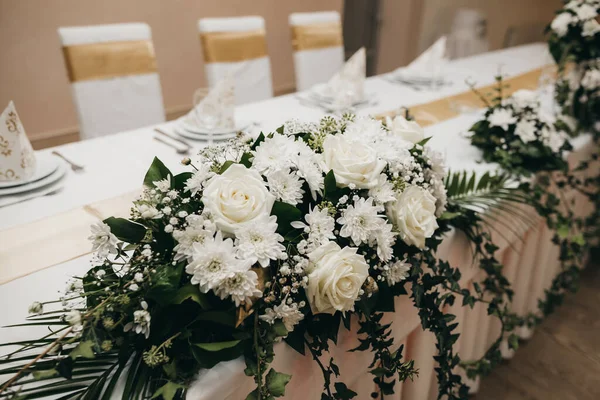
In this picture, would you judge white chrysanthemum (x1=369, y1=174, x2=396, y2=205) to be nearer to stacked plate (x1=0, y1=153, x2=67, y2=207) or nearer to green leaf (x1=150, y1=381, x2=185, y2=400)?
green leaf (x1=150, y1=381, x2=185, y2=400)

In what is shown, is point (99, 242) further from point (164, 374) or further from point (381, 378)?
point (381, 378)

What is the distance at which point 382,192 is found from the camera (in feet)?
2.68

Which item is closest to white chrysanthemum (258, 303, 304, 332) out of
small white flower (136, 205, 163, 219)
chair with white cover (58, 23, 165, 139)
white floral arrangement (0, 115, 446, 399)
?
white floral arrangement (0, 115, 446, 399)

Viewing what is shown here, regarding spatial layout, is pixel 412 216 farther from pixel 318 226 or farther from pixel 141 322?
pixel 141 322

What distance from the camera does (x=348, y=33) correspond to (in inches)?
216

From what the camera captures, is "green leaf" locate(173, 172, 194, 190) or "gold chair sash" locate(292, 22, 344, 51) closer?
"green leaf" locate(173, 172, 194, 190)

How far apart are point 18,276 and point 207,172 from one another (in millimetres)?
496

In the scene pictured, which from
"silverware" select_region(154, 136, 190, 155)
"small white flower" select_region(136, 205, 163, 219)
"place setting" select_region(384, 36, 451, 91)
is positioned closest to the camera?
"small white flower" select_region(136, 205, 163, 219)

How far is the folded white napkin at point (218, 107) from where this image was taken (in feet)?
5.05

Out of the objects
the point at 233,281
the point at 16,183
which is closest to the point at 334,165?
the point at 233,281

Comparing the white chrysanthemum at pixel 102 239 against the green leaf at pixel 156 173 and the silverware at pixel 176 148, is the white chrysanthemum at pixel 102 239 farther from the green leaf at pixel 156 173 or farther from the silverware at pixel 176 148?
the silverware at pixel 176 148

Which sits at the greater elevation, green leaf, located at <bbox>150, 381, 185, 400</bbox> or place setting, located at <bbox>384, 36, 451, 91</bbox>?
place setting, located at <bbox>384, 36, 451, 91</bbox>

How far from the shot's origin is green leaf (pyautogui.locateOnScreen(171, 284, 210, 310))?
2.11 feet

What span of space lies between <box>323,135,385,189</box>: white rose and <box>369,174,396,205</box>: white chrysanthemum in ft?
0.04
